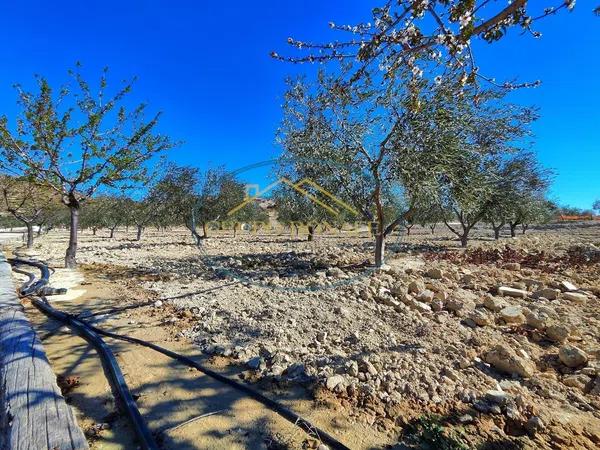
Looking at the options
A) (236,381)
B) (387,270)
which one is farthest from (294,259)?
(236,381)

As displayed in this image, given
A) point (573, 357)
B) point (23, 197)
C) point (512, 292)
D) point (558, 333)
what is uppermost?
point (23, 197)

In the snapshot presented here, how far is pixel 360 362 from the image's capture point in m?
3.89

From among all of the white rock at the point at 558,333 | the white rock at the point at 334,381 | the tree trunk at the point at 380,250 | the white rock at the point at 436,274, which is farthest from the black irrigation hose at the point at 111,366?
the tree trunk at the point at 380,250

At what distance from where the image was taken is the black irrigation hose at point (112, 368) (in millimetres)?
2677

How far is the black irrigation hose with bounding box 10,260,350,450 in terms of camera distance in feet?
8.84

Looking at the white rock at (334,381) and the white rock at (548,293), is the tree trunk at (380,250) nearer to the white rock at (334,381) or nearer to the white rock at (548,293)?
the white rock at (548,293)

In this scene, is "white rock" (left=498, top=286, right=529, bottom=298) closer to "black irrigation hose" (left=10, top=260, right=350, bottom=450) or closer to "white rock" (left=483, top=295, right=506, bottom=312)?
"white rock" (left=483, top=295, right=506, bottom=312)

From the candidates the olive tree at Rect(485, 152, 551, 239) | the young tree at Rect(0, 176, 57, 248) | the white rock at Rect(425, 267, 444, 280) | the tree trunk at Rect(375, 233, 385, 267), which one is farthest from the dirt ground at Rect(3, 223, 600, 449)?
the young tree at Rect(0, 176, 57, 248)

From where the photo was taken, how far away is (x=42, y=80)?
33.9 ft

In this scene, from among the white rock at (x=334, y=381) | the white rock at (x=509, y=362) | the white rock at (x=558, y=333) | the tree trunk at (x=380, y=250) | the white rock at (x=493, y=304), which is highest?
the tree trunk at (x=380, y=250)

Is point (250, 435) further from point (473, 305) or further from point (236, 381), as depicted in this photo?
point (473, 305)

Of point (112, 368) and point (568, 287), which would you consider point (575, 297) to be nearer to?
point (568, 287)

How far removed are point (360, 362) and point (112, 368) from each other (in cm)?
306

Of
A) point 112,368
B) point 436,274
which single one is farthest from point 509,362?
point 112,368
